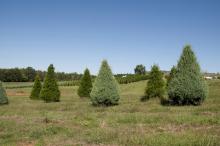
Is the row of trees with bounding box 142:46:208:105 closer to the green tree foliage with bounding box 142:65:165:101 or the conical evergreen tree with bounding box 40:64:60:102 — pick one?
the green tree foliage with bounding box 142:65:165:101

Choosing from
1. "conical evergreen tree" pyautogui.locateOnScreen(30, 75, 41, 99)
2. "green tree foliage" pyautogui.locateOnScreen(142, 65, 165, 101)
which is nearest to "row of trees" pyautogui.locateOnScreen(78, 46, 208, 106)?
"green tree foliage" pyautogui.locateOnScreen(142, 65, 165, 101)

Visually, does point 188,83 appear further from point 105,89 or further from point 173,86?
point 105,89

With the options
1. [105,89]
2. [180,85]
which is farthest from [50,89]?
[180,85]

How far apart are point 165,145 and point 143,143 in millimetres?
811

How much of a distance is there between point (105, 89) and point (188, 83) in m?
8.57

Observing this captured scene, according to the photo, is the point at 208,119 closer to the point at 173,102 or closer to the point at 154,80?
the point at 173,102

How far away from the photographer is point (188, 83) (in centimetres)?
2867

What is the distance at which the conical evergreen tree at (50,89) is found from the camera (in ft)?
155

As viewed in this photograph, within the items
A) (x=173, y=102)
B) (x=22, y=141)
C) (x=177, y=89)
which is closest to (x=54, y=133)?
(x=22, y=141)

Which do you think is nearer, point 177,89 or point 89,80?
point 177,89

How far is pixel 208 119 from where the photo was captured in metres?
16.9

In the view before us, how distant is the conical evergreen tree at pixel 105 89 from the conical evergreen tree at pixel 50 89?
1485 centimetres

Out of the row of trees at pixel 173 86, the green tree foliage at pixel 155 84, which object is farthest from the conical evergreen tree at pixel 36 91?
the green tree foliage at pixel 155 84

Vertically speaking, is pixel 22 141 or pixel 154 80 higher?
pixel 154 80
